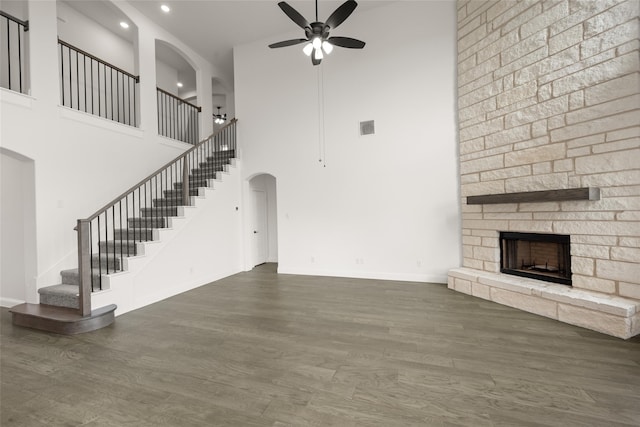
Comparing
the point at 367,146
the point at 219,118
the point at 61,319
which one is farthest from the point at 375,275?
the point at 219,118

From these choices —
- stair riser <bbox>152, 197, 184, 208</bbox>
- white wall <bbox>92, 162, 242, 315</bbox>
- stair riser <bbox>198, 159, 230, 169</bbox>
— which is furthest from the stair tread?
stair riser <bbox>198, 159, 230, 169</bbox>

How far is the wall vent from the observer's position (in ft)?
18.4

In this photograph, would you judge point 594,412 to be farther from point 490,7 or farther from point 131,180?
point 131,180

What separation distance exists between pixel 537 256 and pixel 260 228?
590cm

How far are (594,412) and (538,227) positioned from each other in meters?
2.57

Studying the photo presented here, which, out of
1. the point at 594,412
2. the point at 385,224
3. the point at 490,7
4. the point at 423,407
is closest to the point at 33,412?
the point at 423,407

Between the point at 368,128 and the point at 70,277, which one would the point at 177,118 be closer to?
the point at 70,277

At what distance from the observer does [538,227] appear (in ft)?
12.4

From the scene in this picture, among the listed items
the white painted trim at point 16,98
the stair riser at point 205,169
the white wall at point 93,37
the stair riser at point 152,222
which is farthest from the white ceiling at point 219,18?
the stair riser at point 152,222

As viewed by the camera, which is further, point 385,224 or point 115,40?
point 115,40

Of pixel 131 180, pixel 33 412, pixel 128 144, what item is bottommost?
pixel 33 412

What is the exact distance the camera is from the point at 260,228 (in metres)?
7.52

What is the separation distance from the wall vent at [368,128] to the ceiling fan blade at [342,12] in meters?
2.06

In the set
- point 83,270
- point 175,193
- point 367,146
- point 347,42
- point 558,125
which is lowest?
point 83,270
